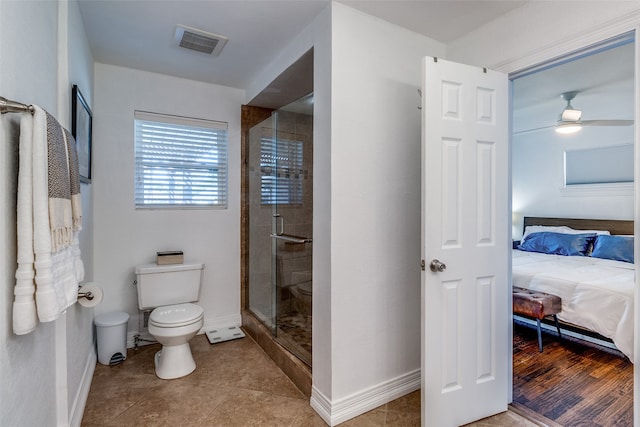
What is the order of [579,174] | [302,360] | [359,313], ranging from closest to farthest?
[359,313]
[302,360]
[579,174]

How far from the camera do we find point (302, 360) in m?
2.31

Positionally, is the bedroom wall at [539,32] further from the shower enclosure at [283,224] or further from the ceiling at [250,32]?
the shower enclosure at [283,224]

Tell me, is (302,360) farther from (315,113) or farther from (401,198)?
(315,113)

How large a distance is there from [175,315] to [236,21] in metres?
2.04

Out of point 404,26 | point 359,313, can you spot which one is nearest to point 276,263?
point 359,313

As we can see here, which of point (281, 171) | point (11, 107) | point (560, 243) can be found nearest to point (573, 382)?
point (560, 243)

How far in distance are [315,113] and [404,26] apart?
2.63 feet

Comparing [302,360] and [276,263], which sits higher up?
[276,263]

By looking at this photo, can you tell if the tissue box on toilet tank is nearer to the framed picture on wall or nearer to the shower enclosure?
the shower enclosure

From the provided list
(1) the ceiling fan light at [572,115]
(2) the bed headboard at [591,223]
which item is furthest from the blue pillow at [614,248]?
(1) the ceiling fan light at [572,115]

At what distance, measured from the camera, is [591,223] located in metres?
4.42

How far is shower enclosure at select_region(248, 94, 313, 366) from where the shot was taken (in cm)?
248

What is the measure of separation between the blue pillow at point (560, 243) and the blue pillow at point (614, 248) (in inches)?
4.7

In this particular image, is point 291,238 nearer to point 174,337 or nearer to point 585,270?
point 174,337
